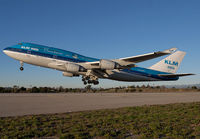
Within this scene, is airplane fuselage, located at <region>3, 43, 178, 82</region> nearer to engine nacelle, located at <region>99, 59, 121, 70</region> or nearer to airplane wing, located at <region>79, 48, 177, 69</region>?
airplane wing, located at <region>79, 48, 177, 69</region>

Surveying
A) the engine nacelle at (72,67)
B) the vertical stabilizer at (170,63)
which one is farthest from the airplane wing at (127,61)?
the vertical stabilizer at (170,63)

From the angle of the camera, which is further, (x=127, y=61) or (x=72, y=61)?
(x=72, y=61)

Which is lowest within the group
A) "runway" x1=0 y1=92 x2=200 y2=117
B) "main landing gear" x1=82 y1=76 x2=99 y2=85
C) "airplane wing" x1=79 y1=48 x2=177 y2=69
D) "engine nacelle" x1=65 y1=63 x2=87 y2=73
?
"runway" x1=0 y1=92 x2=200 y2=117

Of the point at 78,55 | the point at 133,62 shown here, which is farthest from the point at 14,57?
the point at 133,62

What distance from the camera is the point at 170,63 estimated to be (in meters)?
40.3

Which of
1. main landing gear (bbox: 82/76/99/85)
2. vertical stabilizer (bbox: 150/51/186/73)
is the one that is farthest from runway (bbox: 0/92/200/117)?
vertical stabilizer (bbox: 150/51/186/73)

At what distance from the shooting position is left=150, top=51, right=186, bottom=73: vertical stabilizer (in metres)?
39.3

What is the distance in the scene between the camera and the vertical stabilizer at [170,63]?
39.3 metres

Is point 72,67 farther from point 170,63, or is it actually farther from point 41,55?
point 170,63

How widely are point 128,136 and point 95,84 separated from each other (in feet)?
80.5

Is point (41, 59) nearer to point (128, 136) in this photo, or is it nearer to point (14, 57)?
point (14, 57)

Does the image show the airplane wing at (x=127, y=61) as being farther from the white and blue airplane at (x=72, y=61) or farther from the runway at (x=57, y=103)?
the runway at (x=57, y=103)

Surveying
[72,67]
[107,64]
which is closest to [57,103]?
[72,67]

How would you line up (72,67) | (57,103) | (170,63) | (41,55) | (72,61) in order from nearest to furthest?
1. (57,103)
2. (72,67)
3. (41,55)
4. (72,61)
5. (170,63)
